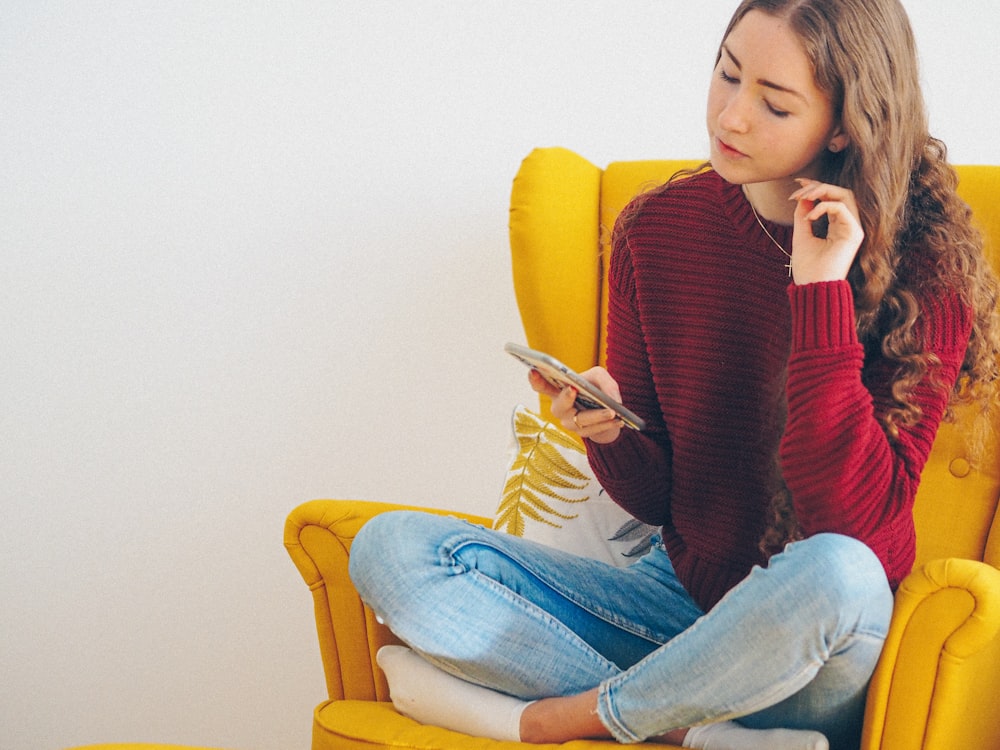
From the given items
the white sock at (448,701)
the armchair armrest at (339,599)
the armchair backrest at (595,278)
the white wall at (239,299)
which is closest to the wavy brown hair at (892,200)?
the armchair backrest at (595,278)

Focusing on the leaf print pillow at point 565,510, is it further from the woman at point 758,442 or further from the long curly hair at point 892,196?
the long curly hair at point 892,196

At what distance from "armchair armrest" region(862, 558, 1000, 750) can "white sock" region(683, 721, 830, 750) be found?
0.07m

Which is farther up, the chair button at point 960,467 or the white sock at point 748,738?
the chair button at point 960,467

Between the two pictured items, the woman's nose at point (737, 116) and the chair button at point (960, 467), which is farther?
the chair button at point (960, 467)

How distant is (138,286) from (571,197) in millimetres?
911

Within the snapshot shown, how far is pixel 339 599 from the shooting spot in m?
1.31

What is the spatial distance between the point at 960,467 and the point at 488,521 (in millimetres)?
679

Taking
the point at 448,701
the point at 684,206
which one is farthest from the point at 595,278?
the point at 448,701

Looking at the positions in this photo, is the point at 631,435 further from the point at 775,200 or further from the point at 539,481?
the point at 775,200

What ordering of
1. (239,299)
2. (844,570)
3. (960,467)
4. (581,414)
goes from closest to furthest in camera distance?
(844,570) → (581,414) → (960,467) → (239,299)

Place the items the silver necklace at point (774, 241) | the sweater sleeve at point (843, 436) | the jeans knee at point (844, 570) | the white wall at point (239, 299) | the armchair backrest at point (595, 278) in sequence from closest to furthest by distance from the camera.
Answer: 1. the jeans knee at point (844, 570)
2. the sweater sleeve at point (843, 436)
3. the silver necklace at point (774, 241)
4. the armchair backrest at point (595, 278)
5. the white wall at point (239, 299)

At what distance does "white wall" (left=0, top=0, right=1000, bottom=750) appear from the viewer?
190cm

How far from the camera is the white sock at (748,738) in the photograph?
102 cm

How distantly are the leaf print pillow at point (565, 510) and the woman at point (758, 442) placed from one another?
0.09m
